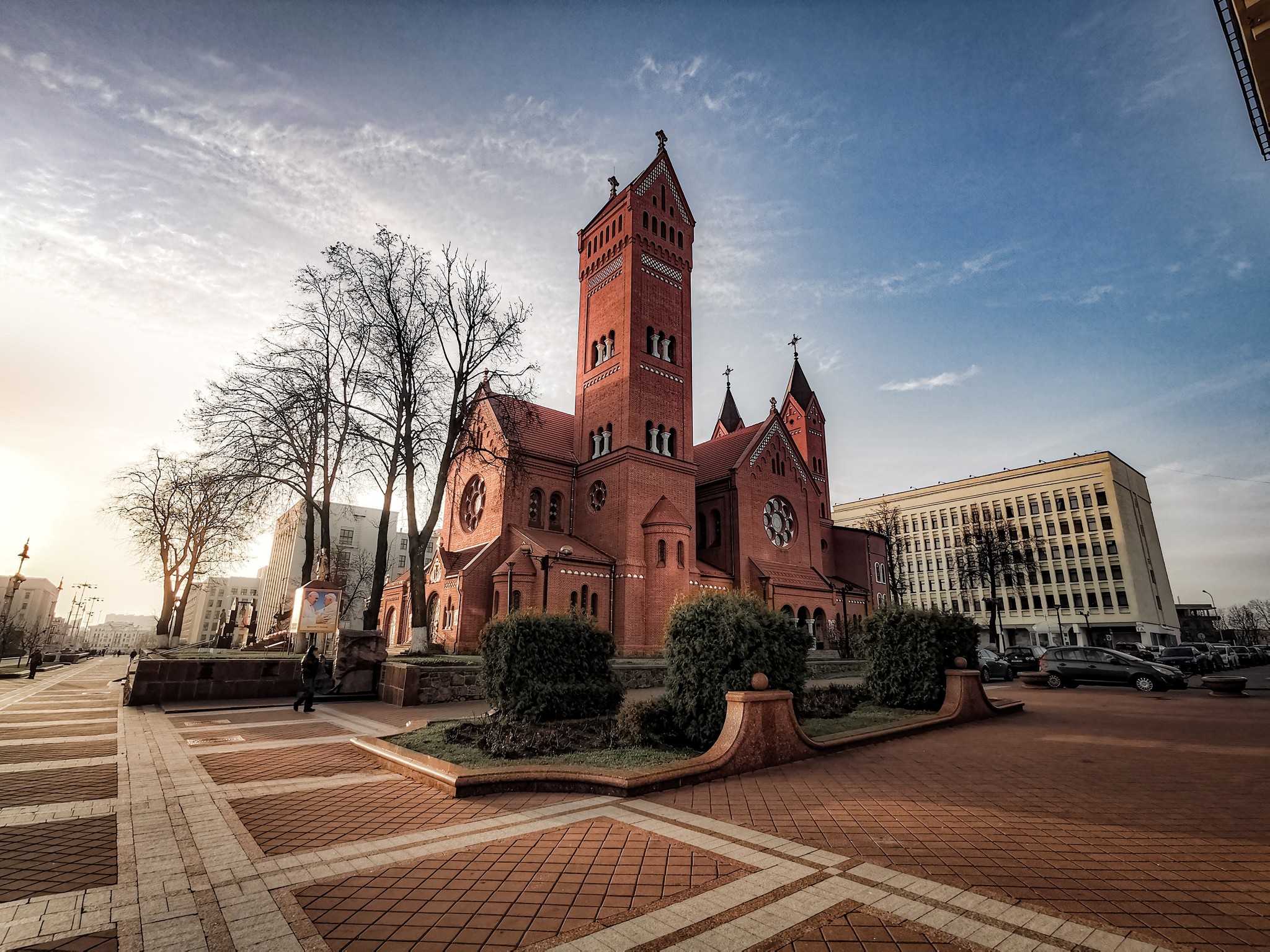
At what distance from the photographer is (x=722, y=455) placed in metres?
37.7

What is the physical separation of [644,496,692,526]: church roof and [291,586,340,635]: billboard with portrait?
14264 mm

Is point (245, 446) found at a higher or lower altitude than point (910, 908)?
higher

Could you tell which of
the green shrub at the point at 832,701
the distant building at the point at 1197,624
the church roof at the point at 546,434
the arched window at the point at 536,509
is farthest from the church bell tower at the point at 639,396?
the distant building at the point at 1197,624

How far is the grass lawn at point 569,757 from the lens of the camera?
24.1ft

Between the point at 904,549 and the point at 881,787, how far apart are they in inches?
3134

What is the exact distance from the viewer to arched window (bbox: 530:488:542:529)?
31.2m

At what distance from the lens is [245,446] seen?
20.4 m

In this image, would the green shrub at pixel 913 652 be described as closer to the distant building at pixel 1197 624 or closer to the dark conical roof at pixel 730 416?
the dark conical roof at pixel 730 416

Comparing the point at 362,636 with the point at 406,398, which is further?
the point at 406,398

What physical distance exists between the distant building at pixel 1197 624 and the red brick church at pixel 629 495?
71.3 meters

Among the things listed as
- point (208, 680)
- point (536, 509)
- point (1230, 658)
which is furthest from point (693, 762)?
point (1230, 658)

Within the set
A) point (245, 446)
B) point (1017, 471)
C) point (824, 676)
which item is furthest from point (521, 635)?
point (1017, 471)

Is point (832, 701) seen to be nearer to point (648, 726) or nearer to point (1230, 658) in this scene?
point (648, 726)

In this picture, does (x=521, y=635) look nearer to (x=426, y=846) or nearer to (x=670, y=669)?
(x=670, y=669)
